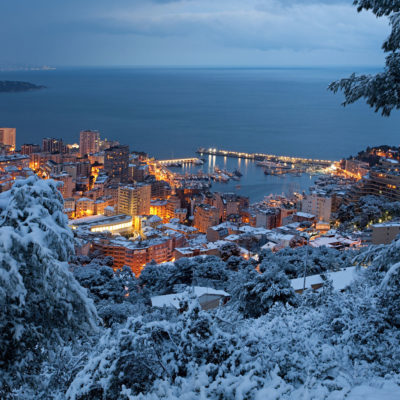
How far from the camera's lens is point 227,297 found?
6344mm

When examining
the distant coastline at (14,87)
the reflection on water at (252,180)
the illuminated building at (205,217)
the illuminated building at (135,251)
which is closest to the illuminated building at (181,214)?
the illuminated building at (205,217)

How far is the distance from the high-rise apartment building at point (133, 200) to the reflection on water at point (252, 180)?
466 centimetres

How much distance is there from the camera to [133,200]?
Answer: 66.0 ft

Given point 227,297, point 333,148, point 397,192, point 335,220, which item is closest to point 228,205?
point 335,220

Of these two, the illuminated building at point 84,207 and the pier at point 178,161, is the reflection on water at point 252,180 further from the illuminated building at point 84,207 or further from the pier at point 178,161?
the illuminated building at point 84,207

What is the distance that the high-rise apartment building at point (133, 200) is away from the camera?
20078 mm

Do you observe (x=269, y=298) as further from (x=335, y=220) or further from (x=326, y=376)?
(x=335, y=220)

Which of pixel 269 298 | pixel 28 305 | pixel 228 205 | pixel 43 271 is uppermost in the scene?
pixel 43 271

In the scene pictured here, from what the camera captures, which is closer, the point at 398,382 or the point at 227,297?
the point at 398,382

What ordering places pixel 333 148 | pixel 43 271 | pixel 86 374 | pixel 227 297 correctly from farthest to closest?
pixel 333 148 → pixel 227 297 → pixel 86 374 → pixel 43 271

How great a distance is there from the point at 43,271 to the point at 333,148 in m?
33.2

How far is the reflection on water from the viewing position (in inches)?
925

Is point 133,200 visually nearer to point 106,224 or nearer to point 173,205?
point 173,205

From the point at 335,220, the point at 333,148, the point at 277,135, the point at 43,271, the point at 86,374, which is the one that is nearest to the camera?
the point at 43,271
